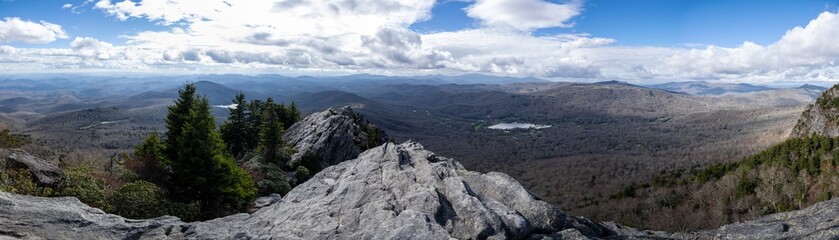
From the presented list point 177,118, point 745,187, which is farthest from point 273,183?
point 745,187

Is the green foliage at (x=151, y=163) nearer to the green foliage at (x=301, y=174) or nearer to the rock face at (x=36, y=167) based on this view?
the rock face at (x=36, y=167)

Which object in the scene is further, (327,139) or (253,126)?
(253,126)

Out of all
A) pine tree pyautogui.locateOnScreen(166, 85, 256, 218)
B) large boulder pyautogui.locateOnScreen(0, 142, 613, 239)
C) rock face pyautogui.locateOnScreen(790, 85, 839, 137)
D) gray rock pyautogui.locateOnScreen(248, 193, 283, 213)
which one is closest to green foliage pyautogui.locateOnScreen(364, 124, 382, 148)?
gray rock pyautogui.locateOnScreen(248, 193, 283, 213)

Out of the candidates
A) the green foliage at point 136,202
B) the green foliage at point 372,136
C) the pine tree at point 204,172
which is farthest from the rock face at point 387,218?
the green foliage at point 372,136

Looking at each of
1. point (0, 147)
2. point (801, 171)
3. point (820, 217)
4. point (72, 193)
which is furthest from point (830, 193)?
point (0, 147)

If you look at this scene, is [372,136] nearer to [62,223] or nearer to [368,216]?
[368,216]

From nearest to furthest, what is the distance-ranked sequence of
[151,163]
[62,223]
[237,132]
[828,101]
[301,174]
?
1. [62,223]
2. [151,163]
3. [301,174]
4. [237,132]
5. [828,101]

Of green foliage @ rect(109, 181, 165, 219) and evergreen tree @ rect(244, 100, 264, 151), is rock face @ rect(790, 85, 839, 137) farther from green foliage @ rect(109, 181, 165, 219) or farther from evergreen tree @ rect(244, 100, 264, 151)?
green foliage @ rect(109, 181, 165, 219)
